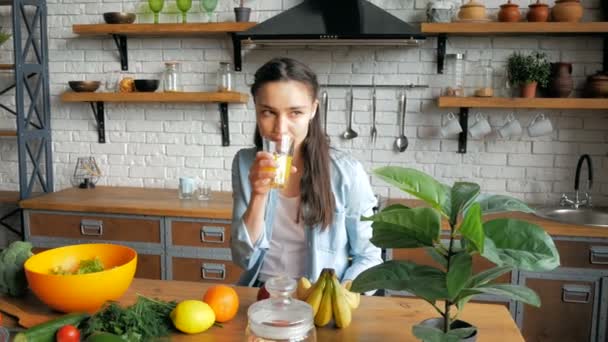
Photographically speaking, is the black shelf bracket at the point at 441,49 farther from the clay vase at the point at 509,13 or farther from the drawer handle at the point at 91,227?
the drawer handle at the point at 91,227

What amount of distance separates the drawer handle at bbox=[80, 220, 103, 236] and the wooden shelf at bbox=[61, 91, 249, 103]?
2.59 ft

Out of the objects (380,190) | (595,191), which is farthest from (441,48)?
(595,191)

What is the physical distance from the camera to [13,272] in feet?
4.79

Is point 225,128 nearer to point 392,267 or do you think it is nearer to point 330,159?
point 330,159

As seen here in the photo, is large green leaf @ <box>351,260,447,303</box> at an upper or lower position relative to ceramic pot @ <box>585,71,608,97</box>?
lower

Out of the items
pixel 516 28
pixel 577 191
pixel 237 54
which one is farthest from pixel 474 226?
Result: pixel 237 54

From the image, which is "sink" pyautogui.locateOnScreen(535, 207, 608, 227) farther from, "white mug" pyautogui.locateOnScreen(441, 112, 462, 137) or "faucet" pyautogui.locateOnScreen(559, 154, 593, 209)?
"white mug" pyautogui.locateOnScreen(441, 112, 462, 137)

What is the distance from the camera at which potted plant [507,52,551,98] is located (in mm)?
2998

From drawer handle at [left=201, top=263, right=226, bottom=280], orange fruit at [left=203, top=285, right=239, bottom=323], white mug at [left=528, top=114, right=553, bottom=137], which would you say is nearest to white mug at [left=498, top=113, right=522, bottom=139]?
white mug at [left=528, top=114, right=553, bottom=137]

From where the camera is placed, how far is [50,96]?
374 cm

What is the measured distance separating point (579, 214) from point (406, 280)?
96.8 inches

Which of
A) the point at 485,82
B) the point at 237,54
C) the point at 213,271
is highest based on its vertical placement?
the point at 237,54

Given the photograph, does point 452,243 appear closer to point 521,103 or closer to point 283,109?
point 283,109

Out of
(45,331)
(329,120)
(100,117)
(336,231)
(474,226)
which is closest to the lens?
(474,226)
